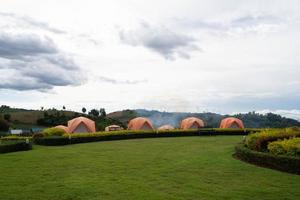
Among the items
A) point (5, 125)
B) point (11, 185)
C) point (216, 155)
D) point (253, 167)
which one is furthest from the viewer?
point (5, 125)

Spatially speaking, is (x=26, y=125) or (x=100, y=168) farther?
(x=26, y=125)

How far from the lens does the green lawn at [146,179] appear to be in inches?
341

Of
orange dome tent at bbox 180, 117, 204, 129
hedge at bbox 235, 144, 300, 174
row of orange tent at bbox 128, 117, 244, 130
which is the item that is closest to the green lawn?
hedge at bbox 235, 144, 300, 174

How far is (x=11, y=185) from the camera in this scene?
32.4 feet

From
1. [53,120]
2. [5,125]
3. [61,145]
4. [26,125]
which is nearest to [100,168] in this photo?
[61,145]

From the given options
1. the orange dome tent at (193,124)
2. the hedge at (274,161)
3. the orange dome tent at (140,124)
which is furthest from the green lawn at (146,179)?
the orange dome tent at (193,124)

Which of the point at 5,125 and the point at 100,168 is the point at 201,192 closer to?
the point at 100,168

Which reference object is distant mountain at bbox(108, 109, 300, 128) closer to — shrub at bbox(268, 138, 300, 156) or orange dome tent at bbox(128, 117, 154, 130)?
orange dome tent at bbox(128, 117, 154, 130)

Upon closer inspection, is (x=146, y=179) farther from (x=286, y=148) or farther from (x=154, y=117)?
(x=154, y=117)

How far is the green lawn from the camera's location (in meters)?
8.67

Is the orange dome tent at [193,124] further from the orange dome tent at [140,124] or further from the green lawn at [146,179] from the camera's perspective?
the green lawn at [146,179]

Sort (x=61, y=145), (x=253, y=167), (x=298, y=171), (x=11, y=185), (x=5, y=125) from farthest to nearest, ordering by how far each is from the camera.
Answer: (x=5, y=125), (x=61, y=145), (x=253, y=167), (x=298, y=171), (x=11, y=185)

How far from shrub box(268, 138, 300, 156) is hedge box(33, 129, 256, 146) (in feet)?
48.7

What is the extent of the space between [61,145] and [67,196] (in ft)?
54.3
